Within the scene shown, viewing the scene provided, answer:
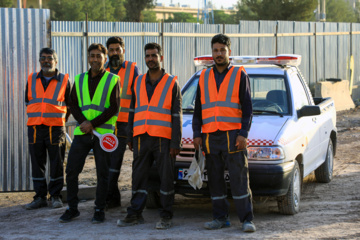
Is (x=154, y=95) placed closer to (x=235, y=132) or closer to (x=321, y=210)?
(x=235, y=132)

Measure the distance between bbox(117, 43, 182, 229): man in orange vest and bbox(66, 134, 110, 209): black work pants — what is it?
0.43 meters

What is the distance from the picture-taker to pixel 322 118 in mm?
9133

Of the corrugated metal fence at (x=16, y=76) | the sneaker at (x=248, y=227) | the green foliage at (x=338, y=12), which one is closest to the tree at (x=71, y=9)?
the green foliage at (x=338, y=12)

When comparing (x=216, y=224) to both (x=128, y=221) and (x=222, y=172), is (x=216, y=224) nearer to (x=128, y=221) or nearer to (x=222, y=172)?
(x=222, y=172)

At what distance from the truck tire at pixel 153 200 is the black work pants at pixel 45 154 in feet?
3.89

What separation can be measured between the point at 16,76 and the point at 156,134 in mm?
2687

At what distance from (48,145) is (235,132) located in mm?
2650

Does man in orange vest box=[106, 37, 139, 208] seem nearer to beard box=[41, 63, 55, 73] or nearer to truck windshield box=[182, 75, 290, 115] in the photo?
beard box=[41, 63, 55, 73]

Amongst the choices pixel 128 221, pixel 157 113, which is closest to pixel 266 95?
pixel 157 113

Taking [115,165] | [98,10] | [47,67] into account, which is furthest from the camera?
[98,10]

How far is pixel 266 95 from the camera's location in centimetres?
829

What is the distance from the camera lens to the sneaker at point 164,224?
677 centimetres

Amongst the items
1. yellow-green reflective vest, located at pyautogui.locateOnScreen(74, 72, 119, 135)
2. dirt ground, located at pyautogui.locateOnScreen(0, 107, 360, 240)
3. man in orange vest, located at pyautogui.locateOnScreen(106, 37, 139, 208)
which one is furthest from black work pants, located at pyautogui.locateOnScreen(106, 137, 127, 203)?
yellow-green reflective vest, located at pyautogui.locateOnScreen(74, 72, 119, 135)

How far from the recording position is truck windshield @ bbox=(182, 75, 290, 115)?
802 cm
